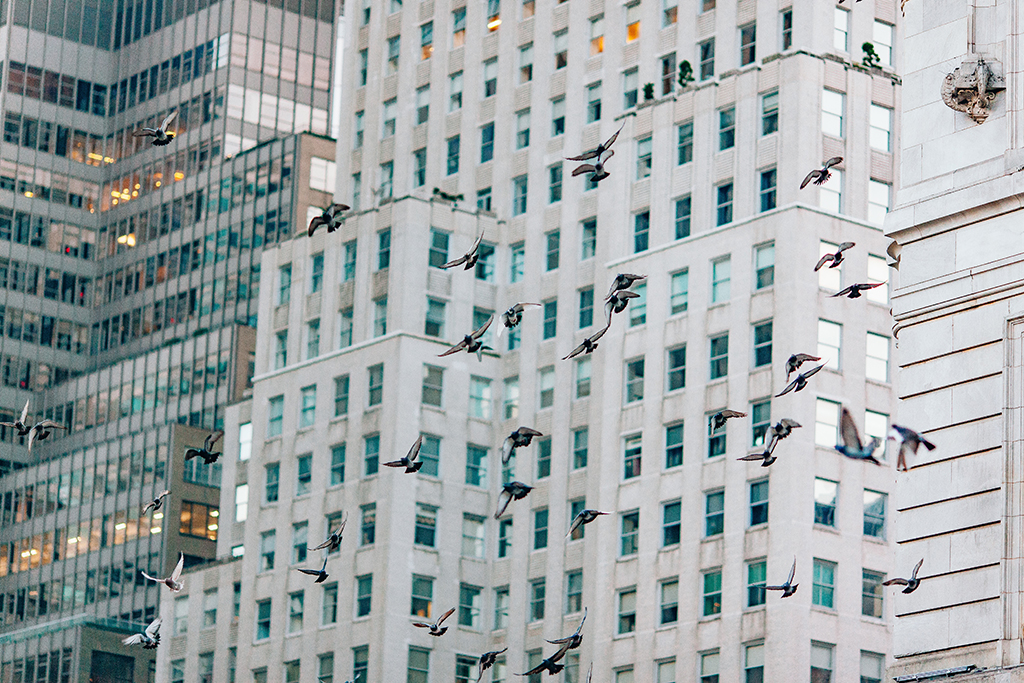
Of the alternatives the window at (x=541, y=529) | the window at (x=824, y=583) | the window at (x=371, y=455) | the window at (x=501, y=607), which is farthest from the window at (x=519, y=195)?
the window at (x=824, y=583)

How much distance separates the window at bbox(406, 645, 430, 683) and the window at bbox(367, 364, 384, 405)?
1131 cm

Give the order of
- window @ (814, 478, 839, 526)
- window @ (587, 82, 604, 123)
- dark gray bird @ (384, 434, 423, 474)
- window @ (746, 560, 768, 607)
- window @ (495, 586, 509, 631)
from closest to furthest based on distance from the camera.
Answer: dark gray bird @ (384, 434, 423, 474) → window @ (746, 560, 768, 607) → window @ (814, 478, 839, 526) → window @ (495, 586, 509, 631) → window @ (587, 82, 604, 123)

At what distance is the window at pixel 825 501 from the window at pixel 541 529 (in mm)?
17265

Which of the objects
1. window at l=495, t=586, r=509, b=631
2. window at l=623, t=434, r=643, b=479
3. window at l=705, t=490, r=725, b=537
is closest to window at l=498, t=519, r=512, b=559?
window at l=495, t=586, r=509, b=631

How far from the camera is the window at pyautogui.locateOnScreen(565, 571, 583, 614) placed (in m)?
109

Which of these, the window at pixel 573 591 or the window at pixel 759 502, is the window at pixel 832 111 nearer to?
the window at pixel 759 502

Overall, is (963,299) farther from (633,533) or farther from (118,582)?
(118,582)

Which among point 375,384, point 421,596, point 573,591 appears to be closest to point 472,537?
point 421,596

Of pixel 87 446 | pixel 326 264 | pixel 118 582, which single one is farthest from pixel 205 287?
pixel 326 264

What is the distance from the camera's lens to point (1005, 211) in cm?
4022

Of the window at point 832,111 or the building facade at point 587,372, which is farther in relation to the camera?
the window at point 832,111

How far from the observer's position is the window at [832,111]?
10519 centimetres

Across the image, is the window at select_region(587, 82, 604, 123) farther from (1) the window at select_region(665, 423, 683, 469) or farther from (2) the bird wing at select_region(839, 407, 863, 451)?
(2) the bird wing at select_region(839, 407, 863, 451)

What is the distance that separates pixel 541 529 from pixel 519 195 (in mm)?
18076
